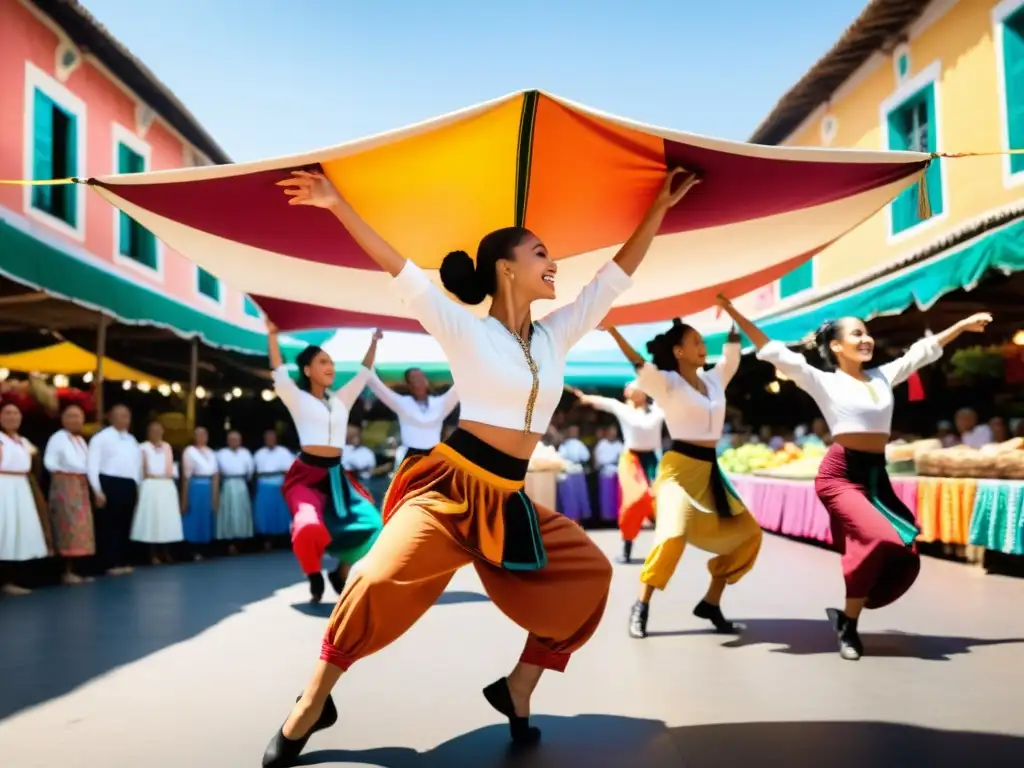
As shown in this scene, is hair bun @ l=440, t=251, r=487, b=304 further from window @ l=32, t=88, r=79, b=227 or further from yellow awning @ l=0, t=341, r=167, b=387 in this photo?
window @ l=32, t=88, r=79, b=227

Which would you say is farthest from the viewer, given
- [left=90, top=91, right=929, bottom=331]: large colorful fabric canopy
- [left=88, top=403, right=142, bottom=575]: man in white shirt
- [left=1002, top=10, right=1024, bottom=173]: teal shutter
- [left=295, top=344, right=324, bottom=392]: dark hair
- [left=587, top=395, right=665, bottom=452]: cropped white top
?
[left=1002, top=10, right=1024, bottom=173]: teal shutter

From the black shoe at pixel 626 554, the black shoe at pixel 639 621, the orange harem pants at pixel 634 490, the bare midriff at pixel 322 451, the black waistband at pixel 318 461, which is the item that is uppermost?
the bare midriff at pixel 322 451

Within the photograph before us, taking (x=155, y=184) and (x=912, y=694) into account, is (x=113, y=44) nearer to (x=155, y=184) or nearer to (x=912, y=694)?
(x=155, y=184)

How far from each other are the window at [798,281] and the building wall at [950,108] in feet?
5.72

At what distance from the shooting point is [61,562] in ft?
25.3

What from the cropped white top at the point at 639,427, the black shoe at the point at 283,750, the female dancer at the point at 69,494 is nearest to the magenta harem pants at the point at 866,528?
the black shoe at the point at 283,750

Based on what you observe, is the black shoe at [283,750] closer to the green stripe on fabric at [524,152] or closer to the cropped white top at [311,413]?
the green stripe on fabric at [524,152]

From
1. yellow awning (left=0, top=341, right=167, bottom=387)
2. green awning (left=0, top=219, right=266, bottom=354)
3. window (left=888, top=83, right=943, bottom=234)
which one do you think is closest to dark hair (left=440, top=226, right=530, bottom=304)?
green awning (left=0, top=219, right=266, bottom=354)

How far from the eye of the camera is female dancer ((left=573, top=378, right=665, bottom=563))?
8320 millimetres

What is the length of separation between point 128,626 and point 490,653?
232cm

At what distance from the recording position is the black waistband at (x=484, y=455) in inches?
110

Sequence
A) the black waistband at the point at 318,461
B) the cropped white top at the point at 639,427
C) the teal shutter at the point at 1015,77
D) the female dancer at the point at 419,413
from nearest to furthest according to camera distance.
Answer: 1. the black waistband at the point at 318,461
2. the female dancer at the point at 419,413
3. the cropped white top at the point at 639,427
4. the teal shutter at the point at 1015,77

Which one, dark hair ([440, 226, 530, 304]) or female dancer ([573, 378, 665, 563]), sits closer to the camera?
dark hair ([440, 226, 530, 304])

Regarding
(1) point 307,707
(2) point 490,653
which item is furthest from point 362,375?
(1) point 307,707
